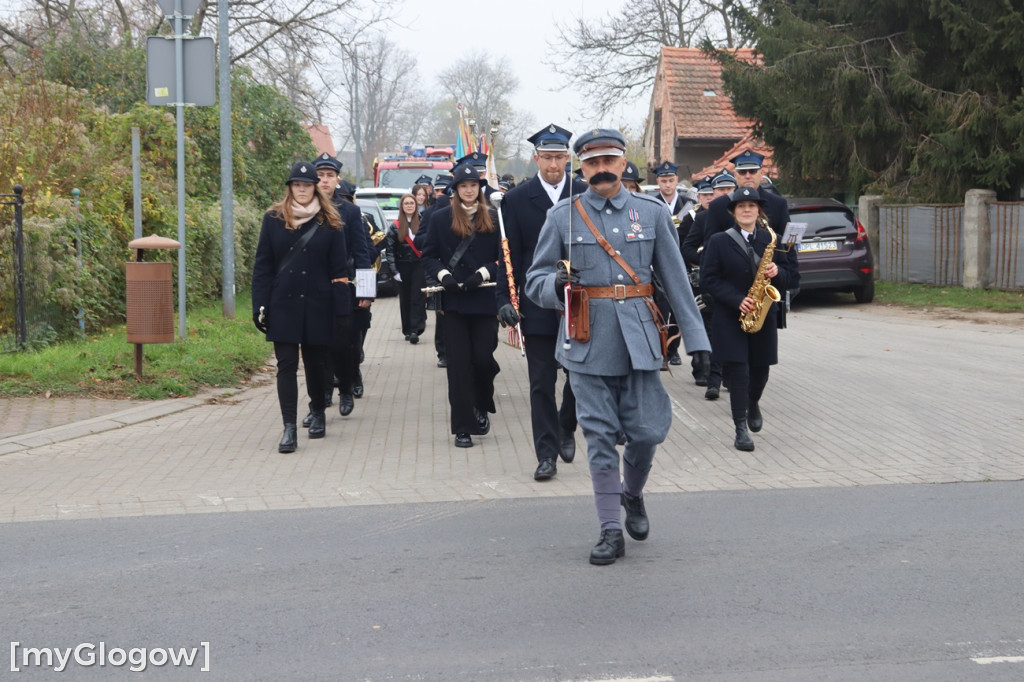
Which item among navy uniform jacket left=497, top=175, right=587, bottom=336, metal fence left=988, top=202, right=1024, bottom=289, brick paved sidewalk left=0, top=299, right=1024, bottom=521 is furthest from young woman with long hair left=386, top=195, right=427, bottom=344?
metal fence left=988, top=202, right=1024, bottom=289

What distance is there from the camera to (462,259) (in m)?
8.65

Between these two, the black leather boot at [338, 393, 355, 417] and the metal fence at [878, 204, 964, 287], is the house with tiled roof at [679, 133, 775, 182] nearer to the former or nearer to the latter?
the metal fence at [878, 204, 964, 287]

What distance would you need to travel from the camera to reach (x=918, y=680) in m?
4.21

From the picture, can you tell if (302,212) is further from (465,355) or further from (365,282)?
(465,355)

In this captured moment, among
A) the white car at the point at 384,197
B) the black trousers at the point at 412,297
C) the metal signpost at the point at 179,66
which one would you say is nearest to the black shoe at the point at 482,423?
the metal signpost at the point at 179,66

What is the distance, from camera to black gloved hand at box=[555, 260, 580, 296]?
5637 millimetres

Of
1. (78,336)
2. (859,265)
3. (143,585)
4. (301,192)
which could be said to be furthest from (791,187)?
(143,585)

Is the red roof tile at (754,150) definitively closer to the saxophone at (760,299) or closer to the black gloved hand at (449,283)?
the saxophone at (760,299)

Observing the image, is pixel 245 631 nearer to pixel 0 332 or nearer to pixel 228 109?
pixel 0 332

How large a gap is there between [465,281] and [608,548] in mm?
3206

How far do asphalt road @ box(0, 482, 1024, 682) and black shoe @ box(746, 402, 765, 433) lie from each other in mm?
1855

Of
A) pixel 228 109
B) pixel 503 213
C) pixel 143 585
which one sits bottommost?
pixel 143 585

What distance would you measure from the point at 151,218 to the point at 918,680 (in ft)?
42.8

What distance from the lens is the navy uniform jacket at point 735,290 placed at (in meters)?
8.48
